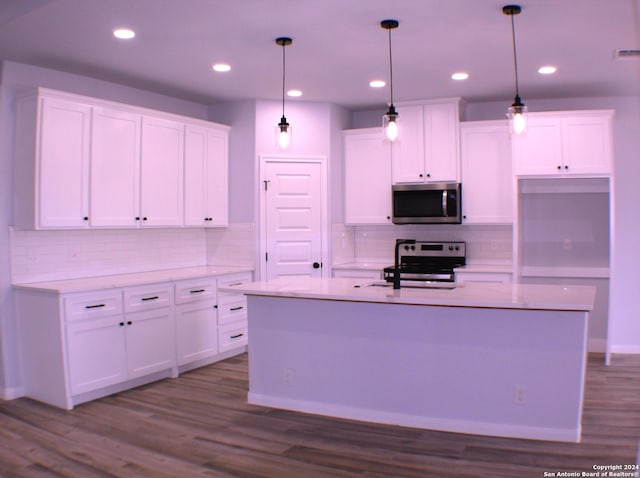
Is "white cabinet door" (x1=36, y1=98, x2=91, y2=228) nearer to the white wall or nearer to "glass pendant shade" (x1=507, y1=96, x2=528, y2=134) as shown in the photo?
"glass pendant shade" (x1=507, y1=96, x2=528, y2=134)

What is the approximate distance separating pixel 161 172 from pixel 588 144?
429cm

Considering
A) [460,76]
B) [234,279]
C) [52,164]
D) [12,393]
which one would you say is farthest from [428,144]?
[12,393]

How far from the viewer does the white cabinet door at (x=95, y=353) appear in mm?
4043

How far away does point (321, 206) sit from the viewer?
595 cm

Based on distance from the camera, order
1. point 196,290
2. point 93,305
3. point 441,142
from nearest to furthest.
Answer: point 93,305 < point 196,290 < point 441,142

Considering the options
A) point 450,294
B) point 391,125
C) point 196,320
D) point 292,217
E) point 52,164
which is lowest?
point 196,320

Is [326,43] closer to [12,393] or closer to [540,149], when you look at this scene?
[540,149]

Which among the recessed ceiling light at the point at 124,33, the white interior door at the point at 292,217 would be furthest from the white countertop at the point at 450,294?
the recessed ceiling light at the point at 124,33

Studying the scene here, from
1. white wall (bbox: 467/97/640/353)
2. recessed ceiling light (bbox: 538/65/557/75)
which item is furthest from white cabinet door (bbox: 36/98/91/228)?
white wall (bbox: 467/97/640/353)

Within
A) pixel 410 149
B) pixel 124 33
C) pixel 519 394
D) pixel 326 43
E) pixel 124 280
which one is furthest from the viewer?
pixel 410 149

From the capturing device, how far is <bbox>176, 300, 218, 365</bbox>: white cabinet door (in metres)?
4.96

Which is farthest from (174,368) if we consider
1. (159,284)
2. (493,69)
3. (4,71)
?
(493,69)

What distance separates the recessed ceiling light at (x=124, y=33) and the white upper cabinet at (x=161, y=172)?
116 cm

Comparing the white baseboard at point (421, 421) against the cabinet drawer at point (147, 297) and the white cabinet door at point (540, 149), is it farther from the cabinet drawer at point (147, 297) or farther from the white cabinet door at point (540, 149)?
the white cabinet door at point (540, 149)
